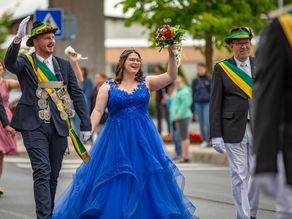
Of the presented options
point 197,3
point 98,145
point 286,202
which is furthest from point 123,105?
point 197,3

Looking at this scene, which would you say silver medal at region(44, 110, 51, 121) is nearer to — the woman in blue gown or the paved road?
the woman in blue gown

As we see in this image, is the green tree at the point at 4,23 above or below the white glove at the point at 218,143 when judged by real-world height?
below

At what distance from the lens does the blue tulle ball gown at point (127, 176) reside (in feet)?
28.5

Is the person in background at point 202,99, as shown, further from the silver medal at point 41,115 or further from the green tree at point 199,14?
the silver medal at point 41,115

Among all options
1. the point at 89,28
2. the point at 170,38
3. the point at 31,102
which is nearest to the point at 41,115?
the point at 31,102

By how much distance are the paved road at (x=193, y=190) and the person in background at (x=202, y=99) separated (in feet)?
7.36

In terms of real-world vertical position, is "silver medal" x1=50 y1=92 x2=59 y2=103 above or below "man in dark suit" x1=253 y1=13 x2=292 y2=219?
below

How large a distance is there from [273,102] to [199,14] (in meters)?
20.0

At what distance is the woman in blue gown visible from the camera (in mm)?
8680

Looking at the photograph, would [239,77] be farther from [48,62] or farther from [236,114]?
[48,62]

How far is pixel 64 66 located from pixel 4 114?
2072 mm

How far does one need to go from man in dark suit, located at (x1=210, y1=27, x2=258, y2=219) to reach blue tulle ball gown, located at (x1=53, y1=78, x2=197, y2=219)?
50cm

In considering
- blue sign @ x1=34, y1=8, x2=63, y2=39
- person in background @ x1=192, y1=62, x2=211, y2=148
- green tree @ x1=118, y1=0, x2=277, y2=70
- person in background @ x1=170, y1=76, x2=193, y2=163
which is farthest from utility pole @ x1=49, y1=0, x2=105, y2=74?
person in background @ x1=170, y1=76, x2=193, y2=163

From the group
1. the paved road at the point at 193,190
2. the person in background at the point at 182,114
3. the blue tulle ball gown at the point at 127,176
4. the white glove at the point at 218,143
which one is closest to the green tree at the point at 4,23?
the paved road at the point at 193,190
